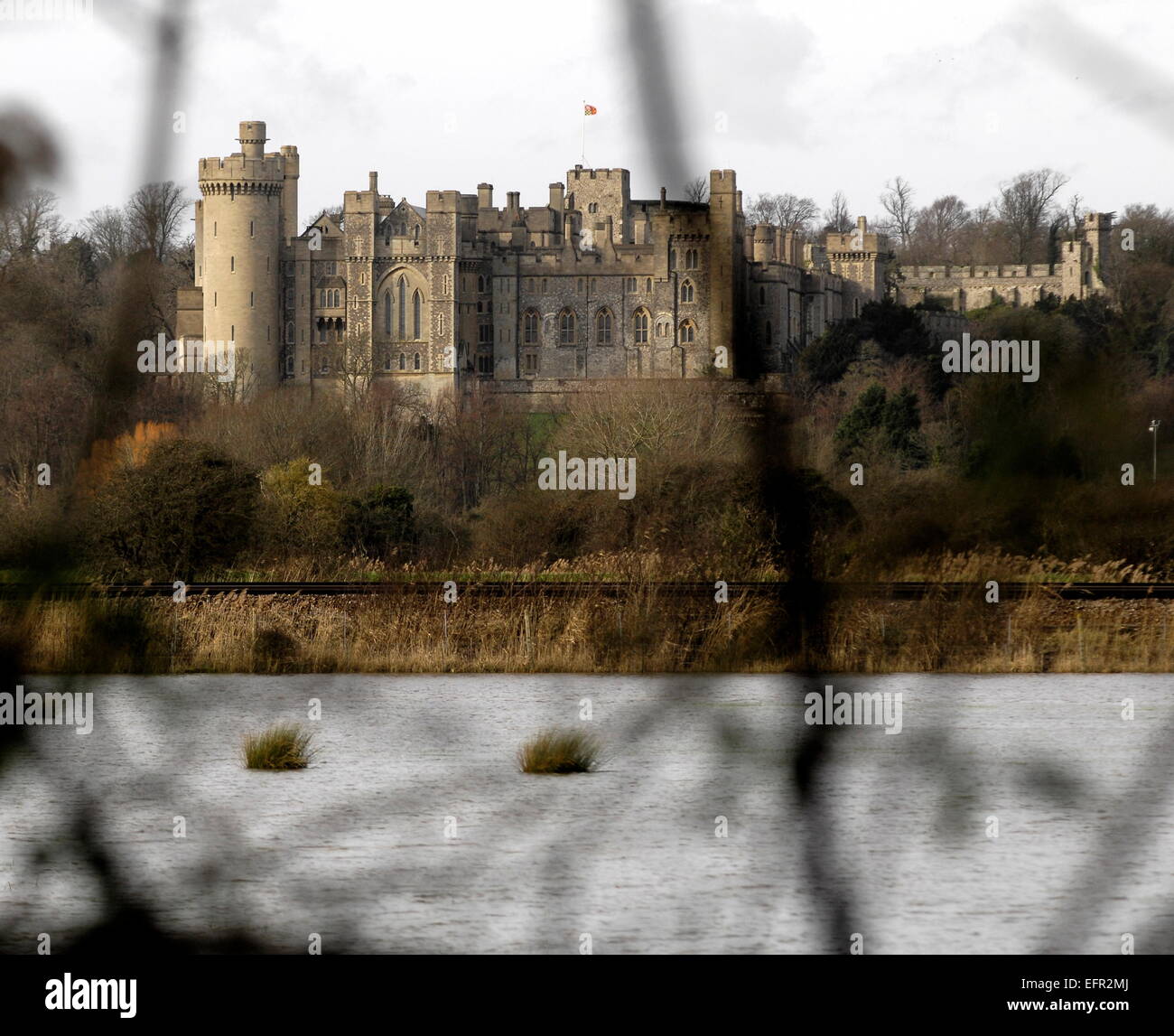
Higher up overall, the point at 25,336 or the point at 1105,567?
the point at 25,336

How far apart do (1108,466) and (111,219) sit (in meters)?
0.69

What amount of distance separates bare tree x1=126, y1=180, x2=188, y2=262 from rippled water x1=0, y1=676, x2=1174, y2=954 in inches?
15.4

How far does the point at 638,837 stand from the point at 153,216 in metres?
4.23

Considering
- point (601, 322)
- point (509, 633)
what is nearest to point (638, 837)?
point (509, 633)

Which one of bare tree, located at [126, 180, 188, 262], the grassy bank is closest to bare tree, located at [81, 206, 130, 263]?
bare tree, located at [126, 180, 188, 262]

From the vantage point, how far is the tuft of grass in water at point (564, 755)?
617 cm

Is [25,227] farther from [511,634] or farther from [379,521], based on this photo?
[379,521]

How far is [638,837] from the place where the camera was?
16.6 ft

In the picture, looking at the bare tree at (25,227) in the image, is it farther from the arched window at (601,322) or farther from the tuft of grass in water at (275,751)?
the arched window at (601,322)

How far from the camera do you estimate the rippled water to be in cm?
182

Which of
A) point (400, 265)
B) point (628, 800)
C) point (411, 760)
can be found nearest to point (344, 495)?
point (411, 760)
